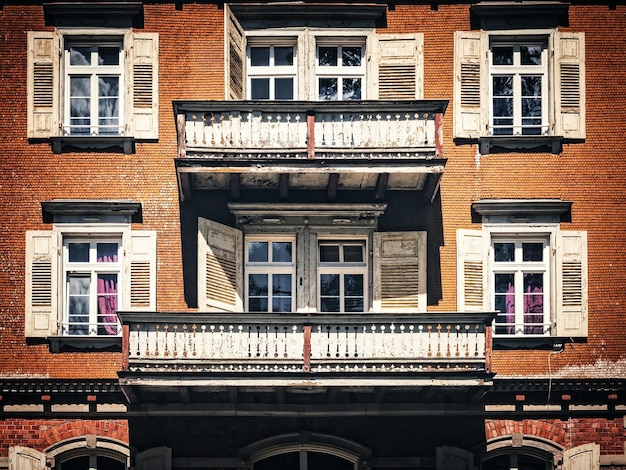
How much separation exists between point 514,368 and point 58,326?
8.10 m

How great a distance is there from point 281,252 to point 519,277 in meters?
4.31

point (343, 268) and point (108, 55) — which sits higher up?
point (108, 55)

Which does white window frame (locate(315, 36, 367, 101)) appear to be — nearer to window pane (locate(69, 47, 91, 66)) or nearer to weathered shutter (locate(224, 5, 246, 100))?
weathered shutter (locate(224, 5, 246, 100))

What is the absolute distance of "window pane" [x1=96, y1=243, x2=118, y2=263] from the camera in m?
23.1

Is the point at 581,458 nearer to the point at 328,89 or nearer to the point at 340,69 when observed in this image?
the point at 328,89

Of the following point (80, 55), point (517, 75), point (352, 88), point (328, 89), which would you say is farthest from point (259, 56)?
point (517, 75)

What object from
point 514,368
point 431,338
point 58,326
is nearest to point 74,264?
point 58,326

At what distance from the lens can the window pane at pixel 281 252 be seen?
2320 cm

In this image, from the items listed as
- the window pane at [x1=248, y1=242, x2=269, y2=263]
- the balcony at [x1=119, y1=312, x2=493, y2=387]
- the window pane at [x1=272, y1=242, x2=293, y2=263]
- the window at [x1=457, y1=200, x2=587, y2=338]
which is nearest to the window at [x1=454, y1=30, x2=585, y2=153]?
the window at [x1=457, y1=200, x2=587, y2=338]

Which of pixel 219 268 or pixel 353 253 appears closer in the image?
pixel 219 268

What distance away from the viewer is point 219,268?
2259cm

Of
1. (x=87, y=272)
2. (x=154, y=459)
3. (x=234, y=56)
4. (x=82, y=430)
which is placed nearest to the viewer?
(x=154, y=459)

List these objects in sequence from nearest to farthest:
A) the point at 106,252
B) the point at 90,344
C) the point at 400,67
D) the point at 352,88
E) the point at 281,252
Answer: the point at 90,344 → the point at 106,252 → the point at 281,252 → the point at 400,67 → the point at 352,88

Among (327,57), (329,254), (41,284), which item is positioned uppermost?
(327,57)
